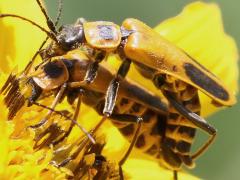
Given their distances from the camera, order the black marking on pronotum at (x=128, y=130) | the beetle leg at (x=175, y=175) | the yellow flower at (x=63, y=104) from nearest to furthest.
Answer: the yellow flower at (x=63, y=104)
the black marking on pronotum at (x=128, y=130)
the beetle leg at (x=175, y=175)

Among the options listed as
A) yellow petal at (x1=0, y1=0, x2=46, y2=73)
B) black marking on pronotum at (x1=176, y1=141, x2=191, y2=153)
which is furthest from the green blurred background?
black marking on pronotum at (x1=176, y1=141, x2=191, y2=153)

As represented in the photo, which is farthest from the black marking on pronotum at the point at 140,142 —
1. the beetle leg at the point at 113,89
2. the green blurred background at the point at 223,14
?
the green blurred background at the point at 223,14

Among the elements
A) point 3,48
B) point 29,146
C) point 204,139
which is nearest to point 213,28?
point 204,139

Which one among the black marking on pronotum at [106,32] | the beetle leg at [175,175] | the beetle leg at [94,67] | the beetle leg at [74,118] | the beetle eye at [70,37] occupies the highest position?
the beetle eye at [70,37]

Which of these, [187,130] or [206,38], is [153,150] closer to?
[187,130]

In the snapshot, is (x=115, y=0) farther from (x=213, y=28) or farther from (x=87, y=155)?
(x=87, y=155)

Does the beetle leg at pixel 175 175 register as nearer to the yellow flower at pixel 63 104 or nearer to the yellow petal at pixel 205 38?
the yellow flower at pixel 63 104
